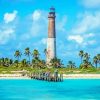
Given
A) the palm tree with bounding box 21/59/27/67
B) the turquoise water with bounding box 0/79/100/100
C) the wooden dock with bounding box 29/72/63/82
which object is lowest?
the turquoise water with bounding box 0/79/100/100

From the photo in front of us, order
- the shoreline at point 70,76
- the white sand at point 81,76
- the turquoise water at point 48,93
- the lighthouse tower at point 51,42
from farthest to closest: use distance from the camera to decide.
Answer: the lighthouse tower at point 51,42 < the white sand at point 81,76 < the shoreline at point 70,76 < the turquoise water at point 48,93

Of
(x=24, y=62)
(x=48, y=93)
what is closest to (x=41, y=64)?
(x=24, y=62)

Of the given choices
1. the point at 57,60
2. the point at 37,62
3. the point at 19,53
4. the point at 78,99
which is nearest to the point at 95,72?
the point at 57,60

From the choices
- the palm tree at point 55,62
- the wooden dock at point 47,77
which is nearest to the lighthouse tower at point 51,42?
the palm tree at point 55,62

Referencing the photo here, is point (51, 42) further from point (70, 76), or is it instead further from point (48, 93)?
point (48, 93)

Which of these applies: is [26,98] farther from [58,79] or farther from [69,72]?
[69,72]

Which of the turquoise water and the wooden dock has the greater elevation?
the wooden dock

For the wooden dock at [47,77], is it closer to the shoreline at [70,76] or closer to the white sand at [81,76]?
the shoreline at [70,76]

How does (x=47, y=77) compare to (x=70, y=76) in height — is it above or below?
below

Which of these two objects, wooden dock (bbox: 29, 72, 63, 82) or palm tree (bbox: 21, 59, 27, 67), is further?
palm tree (bbox: 21, 59, 27, 67)

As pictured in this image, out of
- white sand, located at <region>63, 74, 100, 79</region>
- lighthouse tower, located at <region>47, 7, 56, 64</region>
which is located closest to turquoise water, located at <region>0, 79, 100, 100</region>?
white sand, located at <region>63, 74, 100, 79</region>

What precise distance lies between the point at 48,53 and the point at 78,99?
3375 inches

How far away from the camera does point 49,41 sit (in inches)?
5763

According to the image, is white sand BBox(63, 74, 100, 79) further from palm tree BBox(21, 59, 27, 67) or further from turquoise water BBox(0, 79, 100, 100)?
turquoise water BBox(0, 79, 100, 100)
